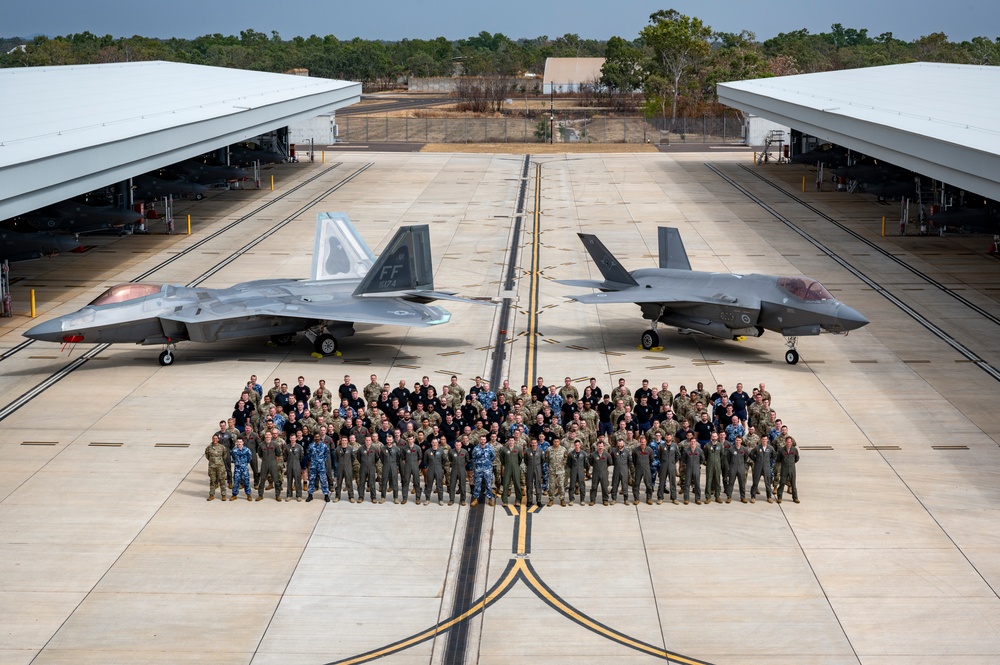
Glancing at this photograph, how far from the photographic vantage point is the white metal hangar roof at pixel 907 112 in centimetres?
3131

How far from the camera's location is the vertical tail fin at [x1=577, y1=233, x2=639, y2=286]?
93.9 ft

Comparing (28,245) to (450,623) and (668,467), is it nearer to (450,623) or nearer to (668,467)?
(668,467)

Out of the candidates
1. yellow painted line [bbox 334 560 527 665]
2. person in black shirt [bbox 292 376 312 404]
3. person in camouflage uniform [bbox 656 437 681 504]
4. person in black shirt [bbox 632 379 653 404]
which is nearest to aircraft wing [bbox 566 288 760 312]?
person in black shirt [bbox 632 379 653 404]

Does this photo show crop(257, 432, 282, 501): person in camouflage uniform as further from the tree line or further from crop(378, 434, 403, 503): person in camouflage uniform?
the tree line

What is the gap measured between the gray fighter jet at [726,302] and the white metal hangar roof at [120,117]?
1439 cm

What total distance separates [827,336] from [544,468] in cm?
1343

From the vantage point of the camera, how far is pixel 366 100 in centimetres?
13375

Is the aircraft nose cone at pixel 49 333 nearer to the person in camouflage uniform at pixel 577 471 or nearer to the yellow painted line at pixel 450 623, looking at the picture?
the person in camouflage uniform at pixel 577 471

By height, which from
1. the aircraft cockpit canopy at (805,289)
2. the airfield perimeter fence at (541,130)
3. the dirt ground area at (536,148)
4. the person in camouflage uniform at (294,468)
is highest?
the airfield perimeter fence at (541,130)

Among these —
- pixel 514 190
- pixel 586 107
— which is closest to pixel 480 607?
pixel 514 190

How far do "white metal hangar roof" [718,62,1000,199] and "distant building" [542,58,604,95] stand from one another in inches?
2778

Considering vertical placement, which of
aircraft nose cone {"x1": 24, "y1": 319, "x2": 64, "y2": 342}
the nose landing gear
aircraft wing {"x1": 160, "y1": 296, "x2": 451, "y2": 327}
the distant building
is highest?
the distant building

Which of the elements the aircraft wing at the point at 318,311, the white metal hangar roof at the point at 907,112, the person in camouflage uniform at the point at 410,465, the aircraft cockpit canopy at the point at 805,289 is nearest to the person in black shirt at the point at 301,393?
the person in camouflage uniform at the point at 410,465

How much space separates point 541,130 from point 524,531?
242 ft
